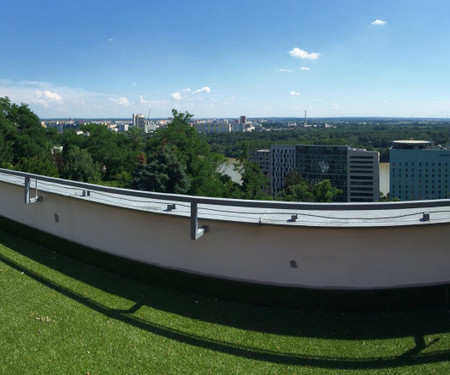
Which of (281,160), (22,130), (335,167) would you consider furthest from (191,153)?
(281,160)

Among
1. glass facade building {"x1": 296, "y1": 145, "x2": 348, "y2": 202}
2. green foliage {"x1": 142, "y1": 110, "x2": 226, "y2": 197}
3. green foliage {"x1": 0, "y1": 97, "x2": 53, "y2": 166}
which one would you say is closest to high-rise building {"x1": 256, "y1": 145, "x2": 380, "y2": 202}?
glass facade building {"x1": 296, "y1": 145, "x2": 348, "y2": 202}

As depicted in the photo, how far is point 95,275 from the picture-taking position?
4875mm

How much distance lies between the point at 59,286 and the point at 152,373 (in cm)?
195

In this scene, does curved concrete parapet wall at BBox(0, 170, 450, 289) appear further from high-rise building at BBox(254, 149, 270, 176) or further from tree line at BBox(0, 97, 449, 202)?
high-rise building at BBox(254, 149, 270, 176)

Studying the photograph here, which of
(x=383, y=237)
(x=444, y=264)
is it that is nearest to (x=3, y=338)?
(x=383, y=237)

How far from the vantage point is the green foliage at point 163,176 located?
21.5m

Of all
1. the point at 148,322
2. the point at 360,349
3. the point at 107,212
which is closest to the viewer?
the point at 360,349

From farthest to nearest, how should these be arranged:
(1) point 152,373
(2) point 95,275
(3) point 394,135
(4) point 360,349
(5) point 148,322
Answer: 1. (3) point 394,135
2. (2) point 95,275
3. (5) point 148,322
4. (4) point 360,349
5. (1) point 152,373

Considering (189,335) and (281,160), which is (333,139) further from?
(189,335)

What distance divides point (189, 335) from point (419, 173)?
267 ft

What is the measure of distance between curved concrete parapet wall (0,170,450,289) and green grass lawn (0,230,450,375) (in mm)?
353

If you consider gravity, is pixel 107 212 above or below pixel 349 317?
above

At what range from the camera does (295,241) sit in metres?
4.13

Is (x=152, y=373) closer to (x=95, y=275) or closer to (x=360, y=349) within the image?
(x=360, y=349)
